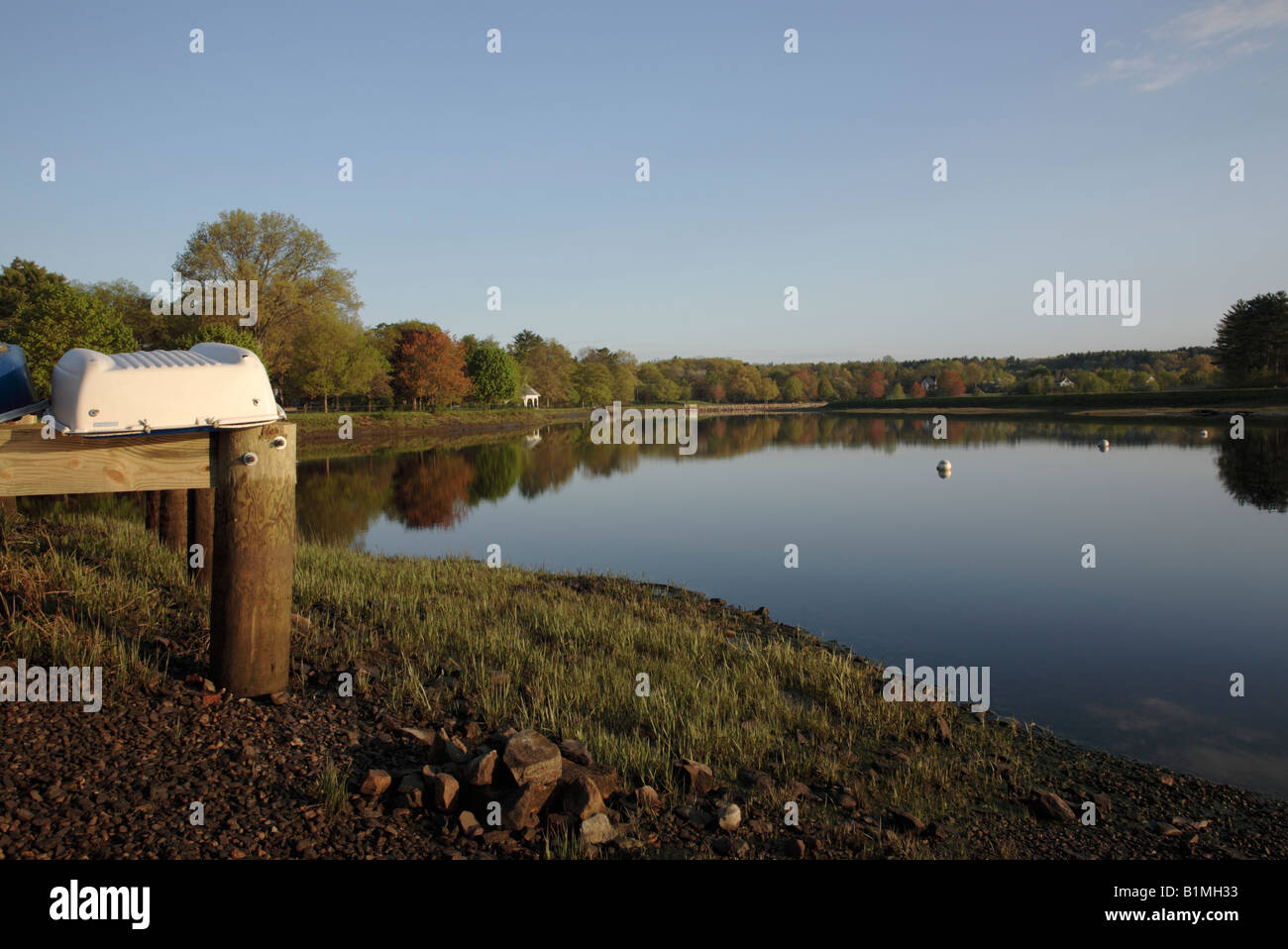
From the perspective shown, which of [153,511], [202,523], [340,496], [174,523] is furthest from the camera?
[340,496]

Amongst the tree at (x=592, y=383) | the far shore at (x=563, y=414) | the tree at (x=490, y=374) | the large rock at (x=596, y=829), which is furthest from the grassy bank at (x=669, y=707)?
the tree at (x=592, y=383)

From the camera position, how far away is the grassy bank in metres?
4.66

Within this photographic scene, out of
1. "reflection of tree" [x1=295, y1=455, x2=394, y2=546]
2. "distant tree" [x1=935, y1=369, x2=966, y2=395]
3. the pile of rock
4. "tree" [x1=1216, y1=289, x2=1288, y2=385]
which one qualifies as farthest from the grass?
"distant tree" [x1=935, y1=369, x2=966, y2=395]

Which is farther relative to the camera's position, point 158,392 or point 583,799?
point 158,392

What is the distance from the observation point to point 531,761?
3.99 m

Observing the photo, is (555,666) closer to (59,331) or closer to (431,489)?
(431,489)

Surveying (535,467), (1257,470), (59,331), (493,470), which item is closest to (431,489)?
(493,470)

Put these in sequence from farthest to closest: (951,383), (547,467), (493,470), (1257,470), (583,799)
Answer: (951,383) < (547,467) < (493,470) < (1257,470) < (583,799)

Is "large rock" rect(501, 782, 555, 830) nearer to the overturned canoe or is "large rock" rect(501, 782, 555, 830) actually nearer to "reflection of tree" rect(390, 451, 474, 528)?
the overturned canoe

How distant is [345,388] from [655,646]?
5518 centimetres

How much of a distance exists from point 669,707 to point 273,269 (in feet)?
179

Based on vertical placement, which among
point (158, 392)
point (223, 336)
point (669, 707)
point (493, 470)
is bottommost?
point (669, 707)
